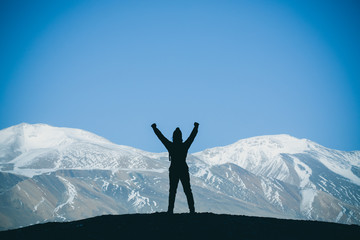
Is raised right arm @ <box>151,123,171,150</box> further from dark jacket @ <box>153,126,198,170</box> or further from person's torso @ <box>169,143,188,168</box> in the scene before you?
person's torso @ <box>169,143,188,168</box>

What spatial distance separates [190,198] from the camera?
14141mm

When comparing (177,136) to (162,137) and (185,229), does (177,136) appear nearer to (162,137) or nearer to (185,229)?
(162,137)

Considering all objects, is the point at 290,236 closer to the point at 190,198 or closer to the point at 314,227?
the point at 314,227

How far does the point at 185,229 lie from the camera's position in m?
12.5

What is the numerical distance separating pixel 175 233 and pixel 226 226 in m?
1.78

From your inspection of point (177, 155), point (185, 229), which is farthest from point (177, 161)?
point (185, 229)

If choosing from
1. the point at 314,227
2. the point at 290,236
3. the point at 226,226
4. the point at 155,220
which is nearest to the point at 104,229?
the point at 155,220

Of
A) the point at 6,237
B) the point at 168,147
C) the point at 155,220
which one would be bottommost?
the point at 6,237

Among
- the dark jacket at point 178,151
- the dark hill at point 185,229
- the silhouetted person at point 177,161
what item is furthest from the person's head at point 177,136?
the dark hill at point 185,229

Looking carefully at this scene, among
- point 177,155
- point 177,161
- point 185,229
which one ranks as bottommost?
point 185,229

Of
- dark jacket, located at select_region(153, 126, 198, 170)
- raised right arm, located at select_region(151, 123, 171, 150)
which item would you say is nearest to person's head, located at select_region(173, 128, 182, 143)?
dark jacket, located at select_region(153, 126, 198, 170)

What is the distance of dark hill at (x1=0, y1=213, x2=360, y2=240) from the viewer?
12.2 meters

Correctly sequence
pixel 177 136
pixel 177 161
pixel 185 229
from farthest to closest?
pixel 177 136 < pixel 177 161 < pixel 185 229

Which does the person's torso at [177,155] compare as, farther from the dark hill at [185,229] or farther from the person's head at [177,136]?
the dark hill at [185,229]
